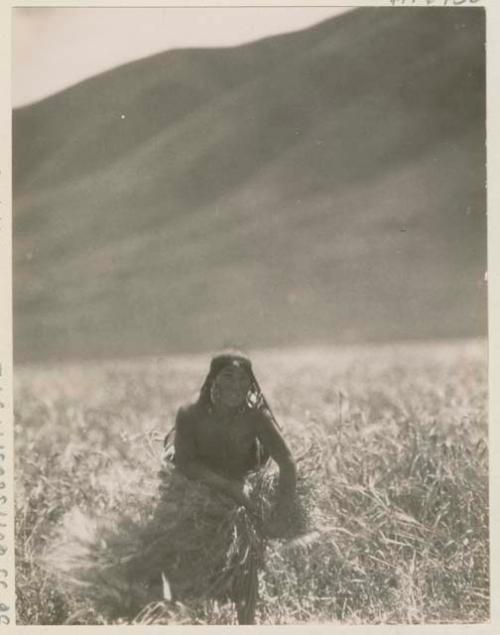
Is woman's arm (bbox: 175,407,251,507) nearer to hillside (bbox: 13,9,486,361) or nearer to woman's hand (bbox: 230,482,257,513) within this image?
woman's hand (bbox: 230,482,257,513)

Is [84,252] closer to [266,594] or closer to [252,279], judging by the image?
[252,279]

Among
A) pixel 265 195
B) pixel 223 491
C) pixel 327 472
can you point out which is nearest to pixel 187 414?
pixel 223 491

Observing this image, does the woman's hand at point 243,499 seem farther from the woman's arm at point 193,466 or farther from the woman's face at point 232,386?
the woman's face at point 232,386

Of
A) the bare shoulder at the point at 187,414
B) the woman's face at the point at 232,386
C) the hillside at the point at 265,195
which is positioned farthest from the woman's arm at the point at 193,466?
the hillside at the point at 265,195

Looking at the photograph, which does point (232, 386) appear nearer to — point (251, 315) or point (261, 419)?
point (261, 419)

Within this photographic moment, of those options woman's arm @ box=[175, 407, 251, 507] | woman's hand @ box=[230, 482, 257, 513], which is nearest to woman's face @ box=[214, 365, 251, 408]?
woman's arm @ box=[175, 407, 251, 507]

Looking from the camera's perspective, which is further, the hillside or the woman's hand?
the hillside
